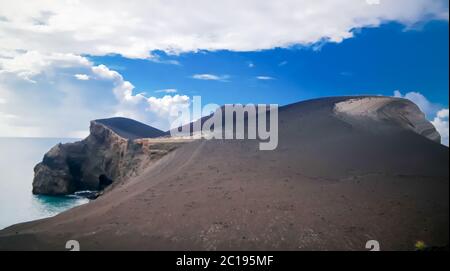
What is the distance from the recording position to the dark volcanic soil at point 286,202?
1477cm

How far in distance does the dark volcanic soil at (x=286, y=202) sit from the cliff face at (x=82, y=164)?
2224cm

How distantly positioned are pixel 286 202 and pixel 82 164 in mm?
43987

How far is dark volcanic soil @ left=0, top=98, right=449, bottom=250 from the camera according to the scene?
14768 millimetres

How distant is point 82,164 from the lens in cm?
5403

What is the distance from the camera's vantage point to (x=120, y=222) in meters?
17.2
